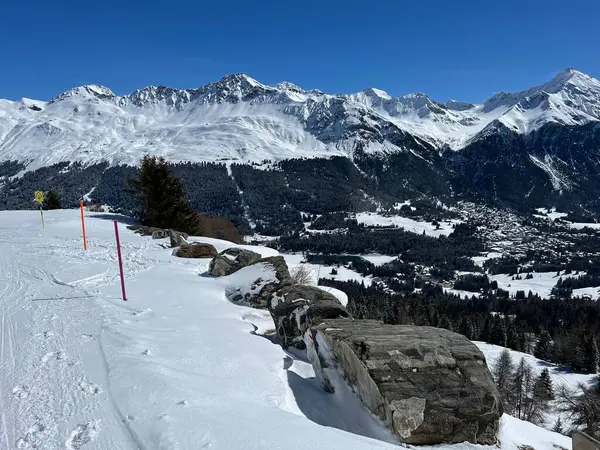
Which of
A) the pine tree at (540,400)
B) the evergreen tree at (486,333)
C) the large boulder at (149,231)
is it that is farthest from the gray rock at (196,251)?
the evergreen tree at (486,333)

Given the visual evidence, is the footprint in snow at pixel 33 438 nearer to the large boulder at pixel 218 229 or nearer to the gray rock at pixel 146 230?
the gray rock at pixel 146 230

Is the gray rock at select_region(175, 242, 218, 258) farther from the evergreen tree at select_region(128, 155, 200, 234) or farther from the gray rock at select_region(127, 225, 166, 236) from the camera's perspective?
the evergreen tree at select_region(128, 155, 200, 234)

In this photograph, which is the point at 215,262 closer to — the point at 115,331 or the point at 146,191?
the point at 115,331

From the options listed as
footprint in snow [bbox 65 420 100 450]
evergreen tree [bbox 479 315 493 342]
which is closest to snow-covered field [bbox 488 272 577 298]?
evergreen tree [bbox 479 315 493 342]

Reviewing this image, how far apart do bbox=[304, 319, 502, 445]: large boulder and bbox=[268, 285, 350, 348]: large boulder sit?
5.81 ft

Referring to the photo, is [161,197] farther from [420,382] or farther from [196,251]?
[420,382]

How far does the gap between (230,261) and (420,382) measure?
11.5 metres

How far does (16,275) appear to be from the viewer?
560 inches

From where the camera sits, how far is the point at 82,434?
17.3 ft

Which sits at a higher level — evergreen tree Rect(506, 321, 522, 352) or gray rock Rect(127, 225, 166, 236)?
gray rock Rect(127, 225, 166, 236)

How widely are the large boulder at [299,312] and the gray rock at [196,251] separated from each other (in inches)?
359

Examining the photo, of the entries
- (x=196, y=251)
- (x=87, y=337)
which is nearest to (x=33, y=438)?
(x=87, y=337)

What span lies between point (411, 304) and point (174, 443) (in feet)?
330

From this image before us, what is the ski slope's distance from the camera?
536 cm
